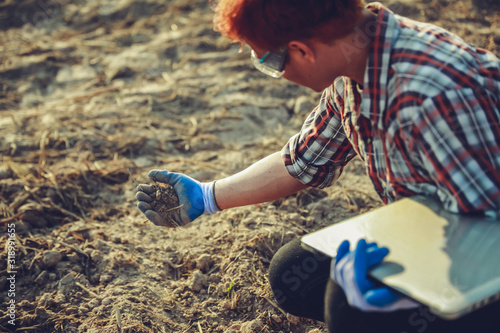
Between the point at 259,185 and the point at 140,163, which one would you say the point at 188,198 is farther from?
the point at 140,163

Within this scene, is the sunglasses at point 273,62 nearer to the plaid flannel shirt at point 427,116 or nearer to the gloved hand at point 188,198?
the plaid flannel shirt at point 427,116

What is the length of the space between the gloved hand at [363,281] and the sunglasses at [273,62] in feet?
1.83

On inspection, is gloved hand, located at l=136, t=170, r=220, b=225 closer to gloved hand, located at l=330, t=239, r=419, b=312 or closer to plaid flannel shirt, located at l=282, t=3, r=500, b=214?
plaid flannel shirt, located at l=282, t=3, r=500, b=214

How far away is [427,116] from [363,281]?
1.45ft

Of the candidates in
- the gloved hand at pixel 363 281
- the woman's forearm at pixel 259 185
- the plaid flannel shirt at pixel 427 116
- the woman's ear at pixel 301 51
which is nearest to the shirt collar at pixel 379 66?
the plaid flannel shirt at pixel 427 116

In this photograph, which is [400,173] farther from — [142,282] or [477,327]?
[142,282]

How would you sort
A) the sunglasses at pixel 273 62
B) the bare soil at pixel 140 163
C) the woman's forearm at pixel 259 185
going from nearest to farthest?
the sunglasses at pixel 273 62
the woman's forearm at pixel 259 185
the bare soil at pixel 140 163

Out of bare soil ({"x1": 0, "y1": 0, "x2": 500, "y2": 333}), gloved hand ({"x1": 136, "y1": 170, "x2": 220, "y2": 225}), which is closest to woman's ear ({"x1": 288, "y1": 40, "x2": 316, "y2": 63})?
gloved hand ({"x1": 136, "y1": 170, "x2": 220, "y2": 225})

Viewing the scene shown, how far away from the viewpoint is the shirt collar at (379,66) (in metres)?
1.26

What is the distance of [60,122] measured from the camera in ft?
10.4

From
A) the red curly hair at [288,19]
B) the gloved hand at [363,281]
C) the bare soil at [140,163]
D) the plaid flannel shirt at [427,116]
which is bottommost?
the bare soil at [140,163]

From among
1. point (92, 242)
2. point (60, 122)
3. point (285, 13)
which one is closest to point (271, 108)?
point (60, 122)

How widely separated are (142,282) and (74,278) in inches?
11.2

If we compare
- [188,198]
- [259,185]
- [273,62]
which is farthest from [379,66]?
[188,198]
